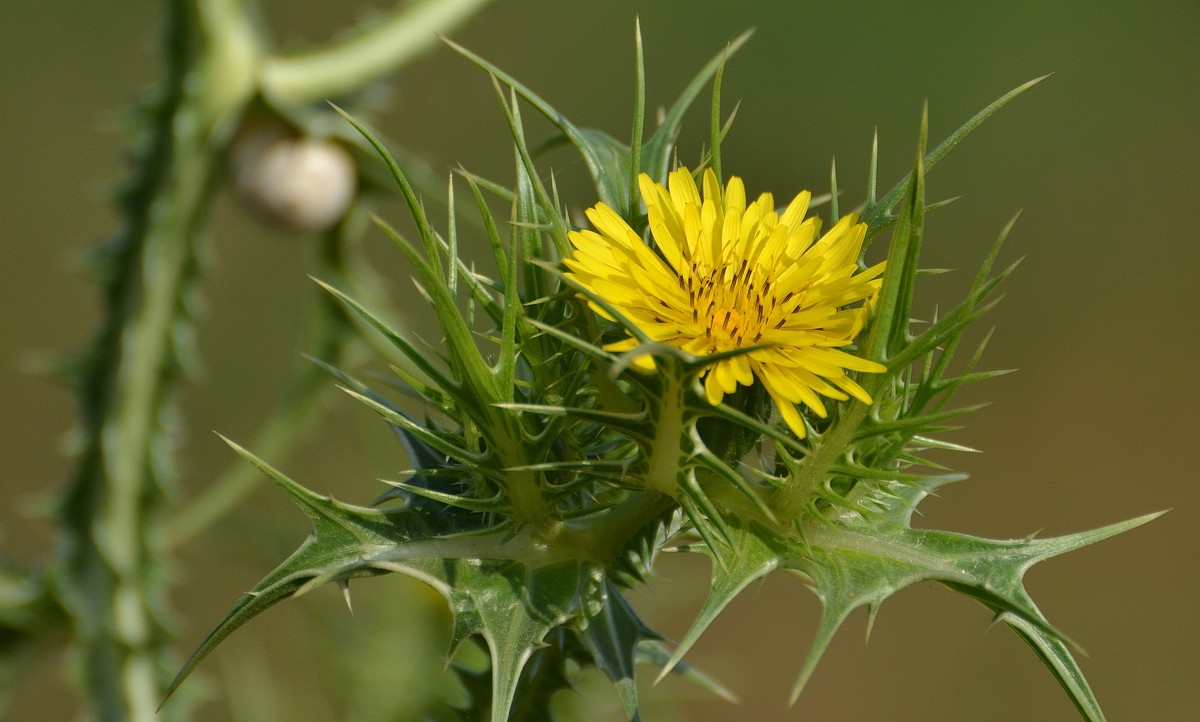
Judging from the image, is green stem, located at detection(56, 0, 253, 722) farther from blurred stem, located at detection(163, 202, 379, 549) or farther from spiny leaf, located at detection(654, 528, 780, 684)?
spiny leaf, located at detection(654, 528, 780, 684)

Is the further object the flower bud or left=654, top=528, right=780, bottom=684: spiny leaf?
the flower bud

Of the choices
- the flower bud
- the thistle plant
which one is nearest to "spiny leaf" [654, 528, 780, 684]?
the thistle plant

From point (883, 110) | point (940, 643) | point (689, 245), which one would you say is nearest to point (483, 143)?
point (883, 110)

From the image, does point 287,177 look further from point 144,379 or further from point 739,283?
point 739,283

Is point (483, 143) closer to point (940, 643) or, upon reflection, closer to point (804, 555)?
point (940, 643)

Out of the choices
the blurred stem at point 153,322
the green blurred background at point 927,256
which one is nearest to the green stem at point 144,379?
the blurred stem at point 153,322

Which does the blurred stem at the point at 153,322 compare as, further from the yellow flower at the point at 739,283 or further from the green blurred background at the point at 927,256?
the green blurred background at the point at 927,256
